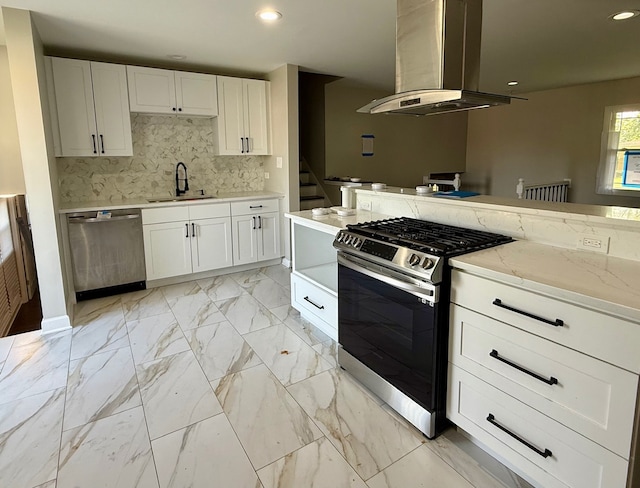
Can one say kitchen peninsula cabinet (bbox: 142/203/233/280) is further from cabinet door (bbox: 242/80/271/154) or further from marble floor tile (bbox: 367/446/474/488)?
marble floor tile (bbox: 367/446/474/488)

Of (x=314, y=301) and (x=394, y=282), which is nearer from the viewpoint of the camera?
(x=394, y=282)

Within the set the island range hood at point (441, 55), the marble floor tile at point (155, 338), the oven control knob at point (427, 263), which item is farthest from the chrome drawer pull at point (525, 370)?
the marble floor tile at point (155, 338)

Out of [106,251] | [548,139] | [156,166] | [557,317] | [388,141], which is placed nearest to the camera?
[557,317]

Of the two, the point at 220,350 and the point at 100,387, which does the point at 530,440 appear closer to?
the point at 220,350

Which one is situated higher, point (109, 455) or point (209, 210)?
point (209, 210)

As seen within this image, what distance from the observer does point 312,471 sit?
1.74 meters

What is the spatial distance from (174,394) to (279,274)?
7.85 ft

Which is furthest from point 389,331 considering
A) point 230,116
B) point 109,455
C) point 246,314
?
point 230,116

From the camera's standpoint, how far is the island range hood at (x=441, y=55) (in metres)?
2.12

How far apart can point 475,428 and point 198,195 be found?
13.0ft

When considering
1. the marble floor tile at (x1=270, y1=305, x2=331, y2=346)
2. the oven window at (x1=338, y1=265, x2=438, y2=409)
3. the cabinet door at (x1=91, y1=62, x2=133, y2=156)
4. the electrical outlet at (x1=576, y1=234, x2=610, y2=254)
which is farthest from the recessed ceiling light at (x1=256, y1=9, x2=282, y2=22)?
the electrical outlet at (x1=576, y1=234, x2=610, y2=254)

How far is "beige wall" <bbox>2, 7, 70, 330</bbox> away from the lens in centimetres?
285

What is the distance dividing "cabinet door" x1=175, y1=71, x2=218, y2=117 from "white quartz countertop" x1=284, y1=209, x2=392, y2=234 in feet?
6.83

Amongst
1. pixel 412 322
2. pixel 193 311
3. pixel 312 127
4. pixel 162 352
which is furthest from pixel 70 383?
pixel 312 127
